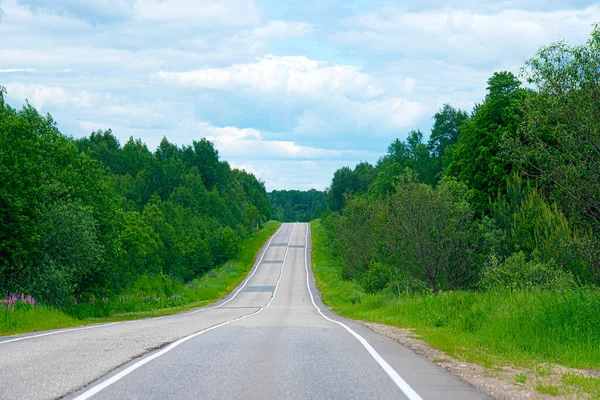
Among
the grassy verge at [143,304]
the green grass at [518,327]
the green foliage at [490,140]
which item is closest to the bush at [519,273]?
the green grass at [518,327]

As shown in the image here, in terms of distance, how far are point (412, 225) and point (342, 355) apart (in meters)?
21.0

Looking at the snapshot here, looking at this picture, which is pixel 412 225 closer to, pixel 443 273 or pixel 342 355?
pixel 443 273

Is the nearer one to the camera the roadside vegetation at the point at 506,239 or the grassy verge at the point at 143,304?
the roadside vegetation at the point at 506,239

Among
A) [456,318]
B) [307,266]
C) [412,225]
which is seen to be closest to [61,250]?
[412,225]

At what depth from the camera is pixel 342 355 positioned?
1136 cm

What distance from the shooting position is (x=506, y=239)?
36.4 meters

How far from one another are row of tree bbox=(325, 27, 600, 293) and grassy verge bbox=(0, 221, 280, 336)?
1515 cm

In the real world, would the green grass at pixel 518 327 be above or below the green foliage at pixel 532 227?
below

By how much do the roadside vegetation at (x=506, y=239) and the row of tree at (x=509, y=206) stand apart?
0.05 m

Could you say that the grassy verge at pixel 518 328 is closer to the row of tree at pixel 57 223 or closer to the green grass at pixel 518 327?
the green grass at pixel 518 327

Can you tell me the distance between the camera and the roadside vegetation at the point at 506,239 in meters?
14.0

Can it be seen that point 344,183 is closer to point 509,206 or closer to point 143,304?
point 143,304

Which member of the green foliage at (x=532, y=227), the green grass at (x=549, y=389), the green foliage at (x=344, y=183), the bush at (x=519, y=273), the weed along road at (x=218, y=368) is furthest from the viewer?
the green foliage at (x=344, y=183)

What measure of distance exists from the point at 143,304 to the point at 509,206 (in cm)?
2670
